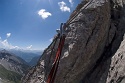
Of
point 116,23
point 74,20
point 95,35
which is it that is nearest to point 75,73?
point 95,35

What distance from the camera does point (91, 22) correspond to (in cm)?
2625

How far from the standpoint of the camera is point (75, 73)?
24.5 meters

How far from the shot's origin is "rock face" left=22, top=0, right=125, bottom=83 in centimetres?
2412

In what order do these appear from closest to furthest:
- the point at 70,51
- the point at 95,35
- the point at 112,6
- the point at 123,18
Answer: the point at 70,51 < the point at 95,35 < the point at 123,18 < the point at 112,6

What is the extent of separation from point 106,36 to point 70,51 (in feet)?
21.1

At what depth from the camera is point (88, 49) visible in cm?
2498

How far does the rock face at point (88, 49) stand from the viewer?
950 inches

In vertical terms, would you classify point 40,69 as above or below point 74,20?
below

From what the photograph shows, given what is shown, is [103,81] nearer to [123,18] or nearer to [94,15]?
[94,15]

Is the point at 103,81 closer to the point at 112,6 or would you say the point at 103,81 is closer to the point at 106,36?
the point at 106,36

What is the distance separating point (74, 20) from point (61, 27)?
16381 mm

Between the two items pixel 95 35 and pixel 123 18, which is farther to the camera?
pixel 123 18

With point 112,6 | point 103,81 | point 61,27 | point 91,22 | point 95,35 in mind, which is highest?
point 112,6

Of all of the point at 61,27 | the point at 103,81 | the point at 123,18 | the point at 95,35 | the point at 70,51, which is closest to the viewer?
the point at 61,27
